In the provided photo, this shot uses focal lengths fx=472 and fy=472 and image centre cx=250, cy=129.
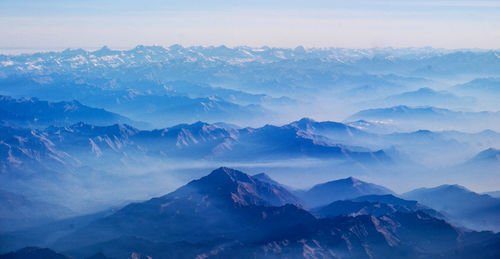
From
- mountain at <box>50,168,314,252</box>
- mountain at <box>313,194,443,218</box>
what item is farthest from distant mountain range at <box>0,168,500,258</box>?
mountain at <box>313,194,443,218</box>

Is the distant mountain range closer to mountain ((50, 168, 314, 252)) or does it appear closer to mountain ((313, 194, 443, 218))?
mountain ((50, 168, 314, 252))

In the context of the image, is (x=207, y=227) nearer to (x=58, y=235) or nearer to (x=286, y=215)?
(x=286, y=215)

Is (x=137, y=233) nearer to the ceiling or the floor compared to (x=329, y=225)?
nearer to the floor

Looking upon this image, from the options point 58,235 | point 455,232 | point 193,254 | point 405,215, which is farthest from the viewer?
point 58,235

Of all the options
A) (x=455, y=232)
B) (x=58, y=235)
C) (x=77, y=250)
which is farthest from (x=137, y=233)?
(x=455, y=232)

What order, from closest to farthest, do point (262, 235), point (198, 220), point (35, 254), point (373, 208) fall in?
point (35, 254) < point (262, 235) < point (373, 208) < point (198, 220)

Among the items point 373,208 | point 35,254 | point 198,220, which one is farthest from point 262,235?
point 35,254

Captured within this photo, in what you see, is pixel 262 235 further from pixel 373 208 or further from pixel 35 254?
pixel 35 254

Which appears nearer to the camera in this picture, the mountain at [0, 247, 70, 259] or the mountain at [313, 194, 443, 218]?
the mountain at [0, 247, 70, 259]
